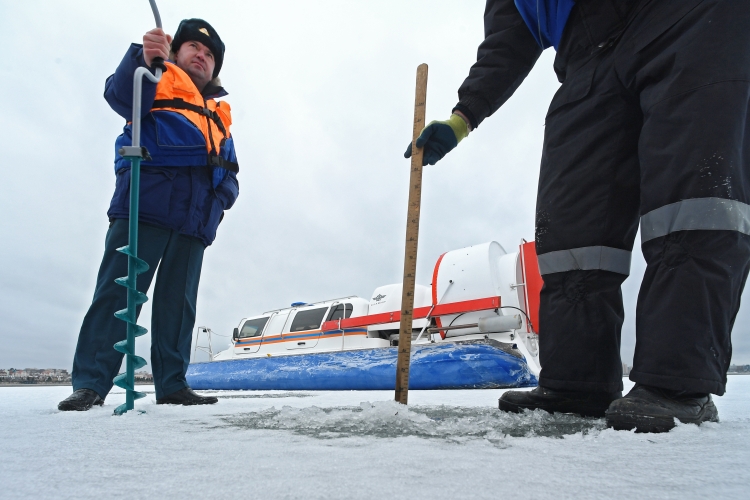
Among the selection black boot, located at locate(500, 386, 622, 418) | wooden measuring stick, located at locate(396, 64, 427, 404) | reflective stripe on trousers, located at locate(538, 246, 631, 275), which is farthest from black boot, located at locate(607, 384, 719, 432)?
wooden measuring stick, located at locate(396, 64, 427, 404)

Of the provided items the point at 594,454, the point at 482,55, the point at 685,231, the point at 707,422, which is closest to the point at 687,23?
the point at 685,231

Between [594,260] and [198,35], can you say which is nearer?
[594,260]

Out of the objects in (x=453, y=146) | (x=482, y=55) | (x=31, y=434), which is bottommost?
(x=31, y=434)

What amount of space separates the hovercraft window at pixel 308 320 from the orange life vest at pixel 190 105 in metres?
5.64

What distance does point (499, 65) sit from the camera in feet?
6.01

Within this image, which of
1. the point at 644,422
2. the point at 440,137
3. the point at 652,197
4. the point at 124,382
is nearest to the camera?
the point at 644,422

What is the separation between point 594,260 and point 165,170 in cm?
182

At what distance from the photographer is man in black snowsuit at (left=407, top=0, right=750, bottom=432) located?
1.05m

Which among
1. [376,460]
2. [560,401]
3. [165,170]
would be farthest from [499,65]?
[376,460]

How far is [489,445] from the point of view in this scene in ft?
2.67

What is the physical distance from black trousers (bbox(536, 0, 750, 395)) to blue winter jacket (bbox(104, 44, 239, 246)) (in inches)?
61.9

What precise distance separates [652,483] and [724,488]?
75 millimetres

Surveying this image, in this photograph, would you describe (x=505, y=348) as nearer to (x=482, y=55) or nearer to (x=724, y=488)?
(x=482, y=55)

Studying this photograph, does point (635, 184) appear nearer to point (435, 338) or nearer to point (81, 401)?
point (81, 401)
